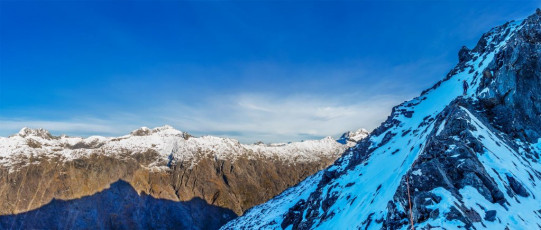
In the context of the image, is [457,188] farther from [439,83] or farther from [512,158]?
[439,83]

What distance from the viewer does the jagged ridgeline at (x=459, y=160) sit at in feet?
90.4

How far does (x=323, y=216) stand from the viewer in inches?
2359

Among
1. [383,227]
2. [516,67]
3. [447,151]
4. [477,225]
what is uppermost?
[516,67]

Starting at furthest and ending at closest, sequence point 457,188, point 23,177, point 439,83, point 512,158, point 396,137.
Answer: point 23,177, point 439,83, point 396,137, point 512,158, point 457,188

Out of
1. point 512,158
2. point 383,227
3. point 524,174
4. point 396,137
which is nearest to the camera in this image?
point 383,227

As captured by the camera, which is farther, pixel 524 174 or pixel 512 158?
pixel 512 158

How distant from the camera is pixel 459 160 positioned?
32094 mm

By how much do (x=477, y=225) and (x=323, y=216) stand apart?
124ft

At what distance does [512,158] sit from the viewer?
42.2 meters

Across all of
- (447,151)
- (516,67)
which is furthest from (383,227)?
→ (516,67)

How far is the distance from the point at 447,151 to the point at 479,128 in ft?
A: 50.7

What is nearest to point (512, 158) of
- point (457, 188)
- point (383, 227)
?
point (457, 188)

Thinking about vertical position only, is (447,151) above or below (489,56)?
below

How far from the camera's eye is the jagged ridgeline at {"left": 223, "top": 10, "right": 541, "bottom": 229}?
27.5 metres
